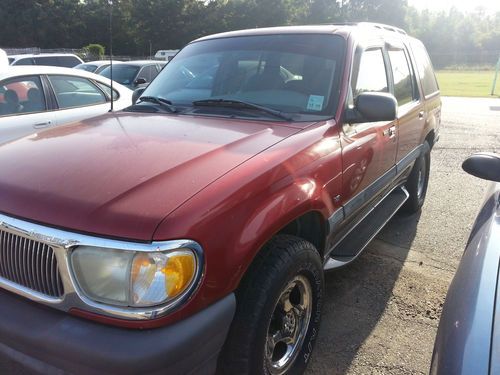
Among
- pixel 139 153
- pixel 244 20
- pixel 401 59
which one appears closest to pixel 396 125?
pixel 401 59

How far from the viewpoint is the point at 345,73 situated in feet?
9.67

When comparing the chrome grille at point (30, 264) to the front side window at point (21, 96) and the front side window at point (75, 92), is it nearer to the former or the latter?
the front side window at point (21, 96)

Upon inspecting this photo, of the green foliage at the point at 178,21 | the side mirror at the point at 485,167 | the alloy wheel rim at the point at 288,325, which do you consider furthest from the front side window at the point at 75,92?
the green foliage at the point at 178,21

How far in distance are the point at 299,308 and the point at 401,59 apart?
2.80 m

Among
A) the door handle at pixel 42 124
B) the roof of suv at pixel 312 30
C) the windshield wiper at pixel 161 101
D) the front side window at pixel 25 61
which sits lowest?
the door handle at pixel 42 124

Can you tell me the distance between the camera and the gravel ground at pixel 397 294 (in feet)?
8.84

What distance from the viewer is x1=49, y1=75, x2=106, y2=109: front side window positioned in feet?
18.4

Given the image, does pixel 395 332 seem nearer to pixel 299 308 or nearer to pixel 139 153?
pixel 299 308

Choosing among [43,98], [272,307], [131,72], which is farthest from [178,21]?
[272,307]

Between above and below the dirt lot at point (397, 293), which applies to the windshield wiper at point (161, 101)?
above

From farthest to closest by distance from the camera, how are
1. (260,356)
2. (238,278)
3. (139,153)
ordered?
(139,153) < (260,356) < (238,278)

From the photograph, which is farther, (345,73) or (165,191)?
(345,73)

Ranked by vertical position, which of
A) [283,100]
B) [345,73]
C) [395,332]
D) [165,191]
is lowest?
[395,332]

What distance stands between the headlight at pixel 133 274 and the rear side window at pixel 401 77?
285 cm
